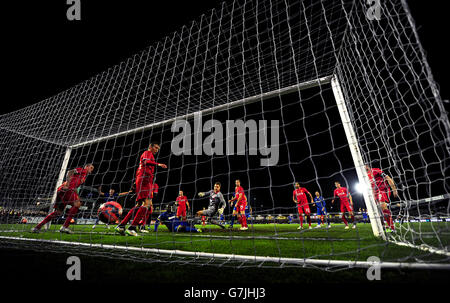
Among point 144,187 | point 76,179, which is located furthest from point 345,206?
point 76,179

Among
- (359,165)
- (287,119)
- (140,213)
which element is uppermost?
(287,119)

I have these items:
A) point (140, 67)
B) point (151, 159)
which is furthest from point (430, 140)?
point (140, 67)

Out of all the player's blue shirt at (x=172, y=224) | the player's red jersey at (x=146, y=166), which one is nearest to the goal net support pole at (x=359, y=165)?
the player's red jersey at (x=146, y=166)

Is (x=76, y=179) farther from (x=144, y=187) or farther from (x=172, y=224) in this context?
(x=172, y=224)

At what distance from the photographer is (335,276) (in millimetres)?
1297

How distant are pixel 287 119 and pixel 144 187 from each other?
3027 mm

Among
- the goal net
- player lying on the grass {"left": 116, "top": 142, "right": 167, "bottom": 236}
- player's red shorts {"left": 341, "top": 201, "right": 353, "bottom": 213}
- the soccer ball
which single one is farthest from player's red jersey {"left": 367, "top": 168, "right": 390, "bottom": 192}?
the soccer ball

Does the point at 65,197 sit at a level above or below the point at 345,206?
above

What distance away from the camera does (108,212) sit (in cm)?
538

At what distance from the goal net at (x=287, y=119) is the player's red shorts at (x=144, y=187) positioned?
19 centimetres

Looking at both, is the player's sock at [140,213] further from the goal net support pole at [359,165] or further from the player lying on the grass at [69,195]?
the goal net support pole at [359,165]

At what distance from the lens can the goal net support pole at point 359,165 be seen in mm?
2854
